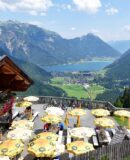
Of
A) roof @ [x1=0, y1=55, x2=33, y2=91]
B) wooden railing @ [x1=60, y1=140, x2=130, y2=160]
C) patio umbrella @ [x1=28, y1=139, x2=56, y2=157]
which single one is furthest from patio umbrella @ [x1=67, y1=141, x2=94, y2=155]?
roof @ [x1=0, y1=55, x2=33, y2=91]

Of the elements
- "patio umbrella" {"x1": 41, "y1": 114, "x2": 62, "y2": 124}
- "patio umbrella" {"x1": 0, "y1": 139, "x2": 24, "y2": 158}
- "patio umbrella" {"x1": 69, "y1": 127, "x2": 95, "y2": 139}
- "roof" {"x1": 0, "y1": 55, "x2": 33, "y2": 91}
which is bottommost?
"patio umbrella" {"x1": 0, "y1": 139, "x2": 24, "y2": 158}

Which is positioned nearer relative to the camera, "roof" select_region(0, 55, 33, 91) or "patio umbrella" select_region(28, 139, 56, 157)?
"roof" select_region(0, 55, 33, 91)

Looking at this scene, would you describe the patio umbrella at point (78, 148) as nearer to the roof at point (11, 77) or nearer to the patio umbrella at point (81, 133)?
the patio umbrella at point (81, 133)

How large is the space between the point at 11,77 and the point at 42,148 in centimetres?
396

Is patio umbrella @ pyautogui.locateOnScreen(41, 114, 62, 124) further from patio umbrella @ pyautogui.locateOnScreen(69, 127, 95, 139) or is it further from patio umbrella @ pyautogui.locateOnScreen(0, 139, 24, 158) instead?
patio umbrella @ pyautogui.locateOnScreen(0, 139, 24, 158)

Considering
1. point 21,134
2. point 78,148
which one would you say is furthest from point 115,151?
point 21,134

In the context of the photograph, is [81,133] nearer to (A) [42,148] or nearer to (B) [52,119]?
(A) [42,148]

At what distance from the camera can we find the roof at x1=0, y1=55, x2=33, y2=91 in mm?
17297

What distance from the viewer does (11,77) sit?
755 inches

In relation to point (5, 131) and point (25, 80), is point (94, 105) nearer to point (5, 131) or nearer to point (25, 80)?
point (5, 131)

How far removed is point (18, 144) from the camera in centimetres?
1964

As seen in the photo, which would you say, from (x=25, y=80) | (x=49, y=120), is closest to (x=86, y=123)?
(x=49, y=120)

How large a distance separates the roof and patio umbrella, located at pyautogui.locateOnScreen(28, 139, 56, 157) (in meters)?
3.37

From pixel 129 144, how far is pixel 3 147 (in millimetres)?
7247
